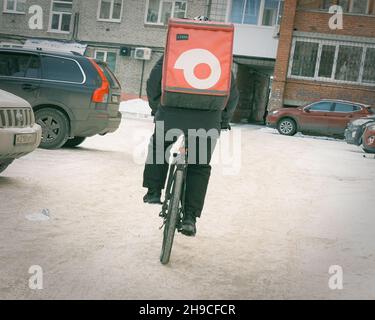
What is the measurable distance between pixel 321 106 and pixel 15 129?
738 inches

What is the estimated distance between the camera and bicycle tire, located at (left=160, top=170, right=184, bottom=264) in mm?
4762

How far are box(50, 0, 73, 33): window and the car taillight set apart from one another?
25.3 meters

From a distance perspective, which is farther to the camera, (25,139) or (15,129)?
(25,139)

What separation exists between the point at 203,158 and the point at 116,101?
750 cm

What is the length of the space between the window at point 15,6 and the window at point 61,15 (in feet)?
6.97

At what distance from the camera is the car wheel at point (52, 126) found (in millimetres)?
11453

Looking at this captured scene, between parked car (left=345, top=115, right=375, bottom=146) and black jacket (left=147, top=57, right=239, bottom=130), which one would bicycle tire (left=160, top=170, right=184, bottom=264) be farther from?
parked car (left=345, top=115, right=375, bottom=146)

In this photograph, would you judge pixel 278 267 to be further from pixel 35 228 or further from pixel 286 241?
pixel 35 228

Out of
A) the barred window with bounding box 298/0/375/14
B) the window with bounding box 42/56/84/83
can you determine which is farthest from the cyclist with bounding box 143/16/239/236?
the barred window with bounding box 298/0/375/14

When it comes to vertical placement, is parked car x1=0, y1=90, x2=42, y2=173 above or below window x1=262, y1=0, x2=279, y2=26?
below

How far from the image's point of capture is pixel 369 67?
2944cm

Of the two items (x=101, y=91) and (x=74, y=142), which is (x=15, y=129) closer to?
(x=101, y=91)

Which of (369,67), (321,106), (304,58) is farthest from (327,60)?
(321,106)

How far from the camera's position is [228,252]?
540 centimetres
